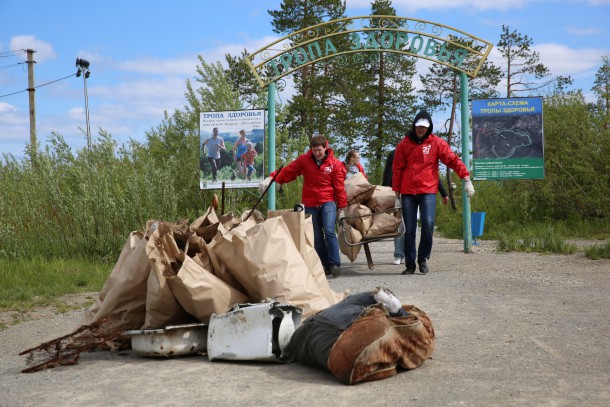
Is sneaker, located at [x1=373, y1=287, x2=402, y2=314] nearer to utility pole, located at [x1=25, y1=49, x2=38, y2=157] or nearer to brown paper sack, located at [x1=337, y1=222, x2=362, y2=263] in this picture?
brown paper sack, located at [x1=337, y1=222, x2=362, y2=263]

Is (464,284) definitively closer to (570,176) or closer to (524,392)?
(524,392)

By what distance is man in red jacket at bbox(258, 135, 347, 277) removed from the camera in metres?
10.3

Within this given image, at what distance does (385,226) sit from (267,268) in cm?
513

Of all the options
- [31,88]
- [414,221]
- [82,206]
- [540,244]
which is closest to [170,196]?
[82,206]

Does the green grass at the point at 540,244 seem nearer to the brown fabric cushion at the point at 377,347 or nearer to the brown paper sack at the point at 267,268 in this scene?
the brown paper sack at the point at 267,268

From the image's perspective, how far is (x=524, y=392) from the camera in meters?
4.18

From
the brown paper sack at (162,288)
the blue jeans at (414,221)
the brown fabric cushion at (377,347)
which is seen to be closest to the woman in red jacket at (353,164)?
the blue jeans at (414,221)

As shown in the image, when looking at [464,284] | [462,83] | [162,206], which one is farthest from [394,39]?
[464,284]

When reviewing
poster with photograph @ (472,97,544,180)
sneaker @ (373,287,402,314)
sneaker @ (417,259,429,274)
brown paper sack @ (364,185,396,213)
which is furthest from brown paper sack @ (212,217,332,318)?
poster with photograph @ (472,97,544,180)

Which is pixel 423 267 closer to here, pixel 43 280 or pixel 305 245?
pixel 305 245

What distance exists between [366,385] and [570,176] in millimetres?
15164

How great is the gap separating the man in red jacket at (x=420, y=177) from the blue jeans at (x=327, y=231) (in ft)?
3.12

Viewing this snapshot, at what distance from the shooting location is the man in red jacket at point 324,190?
1030 centimetres

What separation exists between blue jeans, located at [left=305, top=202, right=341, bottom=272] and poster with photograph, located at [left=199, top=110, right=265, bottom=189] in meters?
3.48
